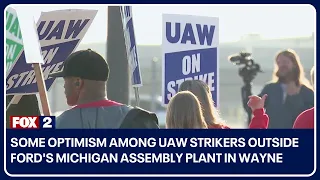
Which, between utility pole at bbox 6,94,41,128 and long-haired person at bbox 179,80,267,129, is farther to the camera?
utility pole at bbox 6,94,41,128

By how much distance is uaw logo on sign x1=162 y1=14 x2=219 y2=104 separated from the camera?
5.32 metres

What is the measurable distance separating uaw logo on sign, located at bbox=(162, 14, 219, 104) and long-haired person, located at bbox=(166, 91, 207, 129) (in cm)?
66

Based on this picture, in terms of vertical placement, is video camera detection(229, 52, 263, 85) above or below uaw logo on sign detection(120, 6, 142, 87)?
below

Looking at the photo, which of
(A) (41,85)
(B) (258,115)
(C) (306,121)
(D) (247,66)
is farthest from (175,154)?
(D) (247,66)

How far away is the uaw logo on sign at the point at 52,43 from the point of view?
500cm

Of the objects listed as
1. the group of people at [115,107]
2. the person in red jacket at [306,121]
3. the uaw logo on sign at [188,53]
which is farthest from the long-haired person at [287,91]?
the person in red jacket at [306,121]

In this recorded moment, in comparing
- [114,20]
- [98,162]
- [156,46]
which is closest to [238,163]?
[98,162]

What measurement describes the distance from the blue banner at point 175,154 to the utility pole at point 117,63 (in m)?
1.34

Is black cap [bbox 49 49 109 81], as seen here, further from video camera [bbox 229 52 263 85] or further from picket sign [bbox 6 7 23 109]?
video camera [bbox 229 52 263 85]

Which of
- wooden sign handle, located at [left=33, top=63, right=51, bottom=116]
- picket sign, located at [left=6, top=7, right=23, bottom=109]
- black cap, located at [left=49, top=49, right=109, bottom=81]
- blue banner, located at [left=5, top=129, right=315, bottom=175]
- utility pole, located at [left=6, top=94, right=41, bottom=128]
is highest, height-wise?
picket sign, located at [left=6, top=7, right=23, bottom=109]

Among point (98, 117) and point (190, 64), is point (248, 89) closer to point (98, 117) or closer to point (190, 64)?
point (190, 64)

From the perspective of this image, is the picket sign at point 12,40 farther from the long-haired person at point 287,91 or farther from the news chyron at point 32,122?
the long-haired person at point 287,91

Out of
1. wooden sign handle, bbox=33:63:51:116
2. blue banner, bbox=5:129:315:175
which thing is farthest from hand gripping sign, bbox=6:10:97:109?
blue banner, bbox=5:129:315:175

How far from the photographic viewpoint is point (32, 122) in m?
4.75
